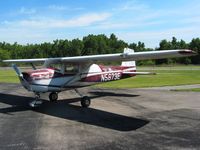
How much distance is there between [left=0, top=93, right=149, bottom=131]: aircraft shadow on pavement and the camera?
35.7 feet

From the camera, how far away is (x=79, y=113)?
13.3m

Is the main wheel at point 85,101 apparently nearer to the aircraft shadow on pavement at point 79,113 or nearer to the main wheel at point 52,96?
the aircraft shadow on pavement at point 79,113

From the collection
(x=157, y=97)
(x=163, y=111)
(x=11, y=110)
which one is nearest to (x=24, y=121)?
(x=11, y=110)

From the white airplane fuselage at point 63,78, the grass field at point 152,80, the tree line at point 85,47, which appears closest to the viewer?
the white airplane fuselage at point 63,78

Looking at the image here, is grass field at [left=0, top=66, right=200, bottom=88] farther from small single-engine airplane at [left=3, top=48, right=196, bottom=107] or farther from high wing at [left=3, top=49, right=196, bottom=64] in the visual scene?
high wing at [left=3, top=49, right=196, bottom=64]

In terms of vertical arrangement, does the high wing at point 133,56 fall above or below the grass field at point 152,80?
above

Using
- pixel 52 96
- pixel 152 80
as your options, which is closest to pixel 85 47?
pixel 152 80

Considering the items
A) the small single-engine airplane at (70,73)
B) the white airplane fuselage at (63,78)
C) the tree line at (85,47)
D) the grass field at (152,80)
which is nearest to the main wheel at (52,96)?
the small single-engine airplane at (70,73)

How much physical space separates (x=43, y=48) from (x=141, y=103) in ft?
373

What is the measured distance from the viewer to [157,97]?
17719 millimetres

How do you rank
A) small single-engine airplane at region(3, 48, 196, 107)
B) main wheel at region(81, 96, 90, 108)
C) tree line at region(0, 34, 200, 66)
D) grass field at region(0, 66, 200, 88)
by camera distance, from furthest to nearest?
tree line at region(0, 34, 200, 66)
grass field at region(0, 66, 200, 88)
main wheel at region(81, 96, 90, 108)
small single-engine airplane at region(3, 48, 196, 107)

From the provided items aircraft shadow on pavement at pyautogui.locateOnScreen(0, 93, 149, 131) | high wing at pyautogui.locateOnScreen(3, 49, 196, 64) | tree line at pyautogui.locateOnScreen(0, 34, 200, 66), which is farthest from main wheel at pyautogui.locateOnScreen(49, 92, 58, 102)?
tree line at pyautogui.locateOnScreen(0, 34, 200, 66)

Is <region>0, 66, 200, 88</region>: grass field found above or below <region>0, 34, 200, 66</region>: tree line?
below

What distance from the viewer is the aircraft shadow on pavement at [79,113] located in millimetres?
10883
